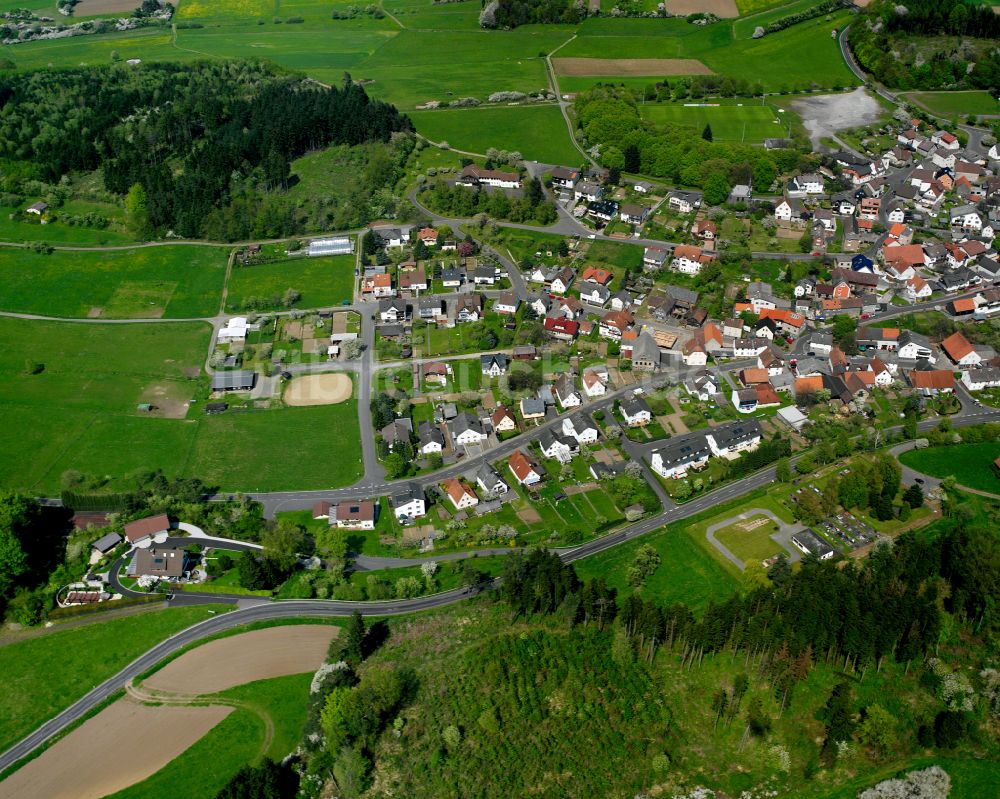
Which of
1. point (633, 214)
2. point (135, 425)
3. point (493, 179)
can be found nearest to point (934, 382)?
point (633, 214)

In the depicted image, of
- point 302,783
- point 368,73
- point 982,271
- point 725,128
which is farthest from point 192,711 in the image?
point 368,73

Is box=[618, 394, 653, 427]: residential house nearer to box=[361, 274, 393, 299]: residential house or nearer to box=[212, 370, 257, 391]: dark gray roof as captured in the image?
box=[361, 274, 393, 299]: residential house

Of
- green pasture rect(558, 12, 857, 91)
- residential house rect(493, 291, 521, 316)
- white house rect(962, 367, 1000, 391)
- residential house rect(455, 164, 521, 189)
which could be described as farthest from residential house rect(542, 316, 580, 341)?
green pasture rect(558, 12, 857, 91)

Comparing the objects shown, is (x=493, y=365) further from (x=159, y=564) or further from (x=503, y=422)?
(x=159, y=564)

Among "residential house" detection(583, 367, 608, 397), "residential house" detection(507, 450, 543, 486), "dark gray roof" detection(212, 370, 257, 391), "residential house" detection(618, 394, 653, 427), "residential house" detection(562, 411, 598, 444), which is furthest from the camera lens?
"dark gray roof" detection(212, 370, 257, 391)

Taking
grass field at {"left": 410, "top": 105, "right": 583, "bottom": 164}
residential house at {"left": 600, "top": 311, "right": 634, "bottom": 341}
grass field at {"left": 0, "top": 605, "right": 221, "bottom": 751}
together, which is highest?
grass field at {"left": 410, "top": 105, "right": 583, "bottom": 164}

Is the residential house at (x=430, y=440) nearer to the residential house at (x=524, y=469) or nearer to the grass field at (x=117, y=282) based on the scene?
the residential house at (x=524, y=469)

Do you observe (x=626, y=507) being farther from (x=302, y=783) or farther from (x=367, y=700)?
(x=302, y=783)
